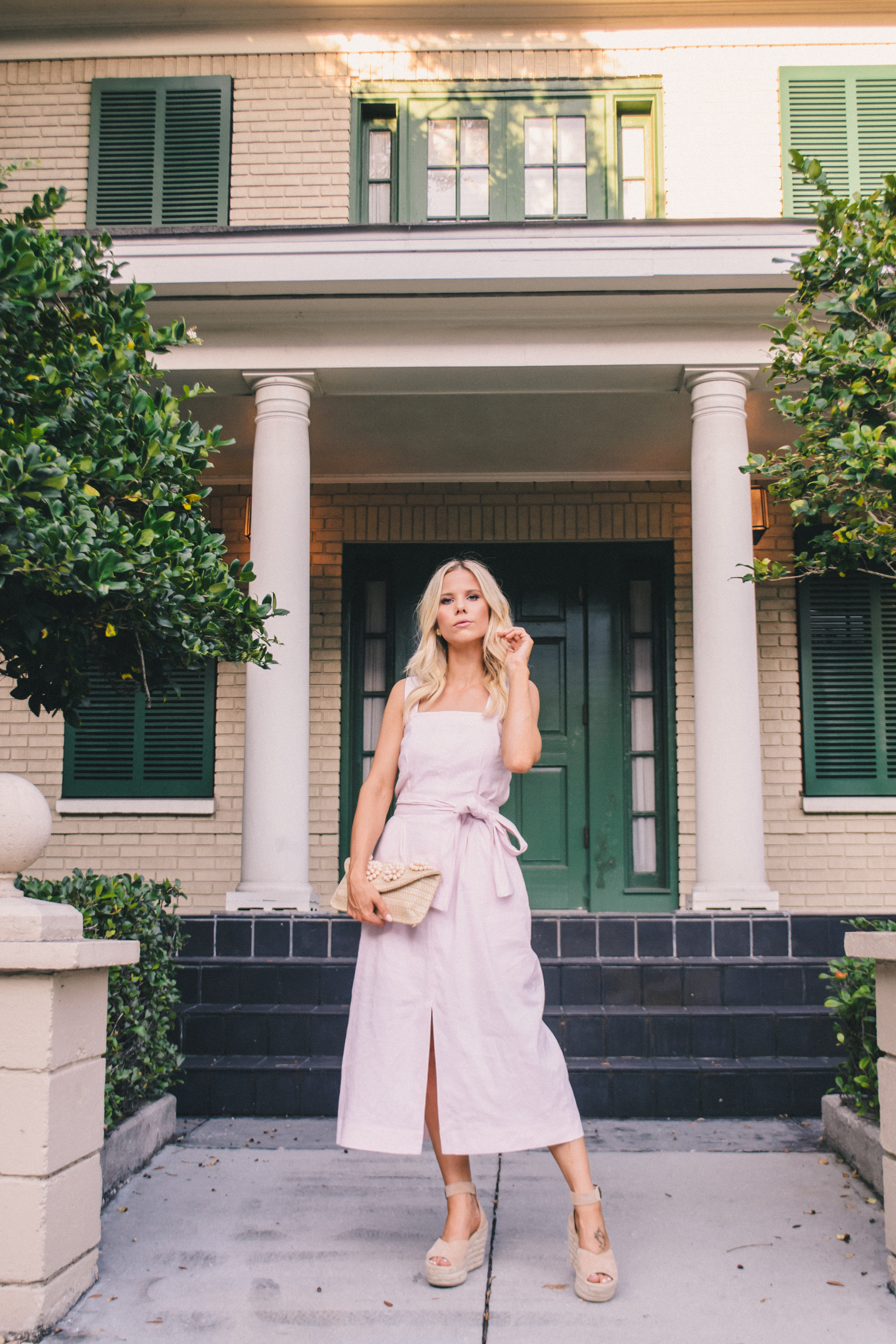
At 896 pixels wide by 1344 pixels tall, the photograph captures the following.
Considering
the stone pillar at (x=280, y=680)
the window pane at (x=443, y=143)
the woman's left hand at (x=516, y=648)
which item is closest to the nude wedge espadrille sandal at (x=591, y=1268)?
the woman's left hand at (x=516, y=648)

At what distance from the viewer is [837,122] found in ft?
22.4

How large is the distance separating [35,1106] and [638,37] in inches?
291

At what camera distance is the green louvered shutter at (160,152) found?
695 cm

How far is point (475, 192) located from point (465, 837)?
5606mm

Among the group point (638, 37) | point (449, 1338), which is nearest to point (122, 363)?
point (449, 1338)

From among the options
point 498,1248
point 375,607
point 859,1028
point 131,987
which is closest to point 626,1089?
point 859,1028

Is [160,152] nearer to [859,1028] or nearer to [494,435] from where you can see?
[494,435]

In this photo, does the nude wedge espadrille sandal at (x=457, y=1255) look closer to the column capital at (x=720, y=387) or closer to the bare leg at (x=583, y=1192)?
the bare leg at (x=583, y=1192)

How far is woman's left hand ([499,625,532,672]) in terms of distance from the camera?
2.81 metres

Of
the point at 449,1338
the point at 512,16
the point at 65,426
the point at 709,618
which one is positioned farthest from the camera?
the point at 512,16

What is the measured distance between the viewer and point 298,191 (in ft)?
22.7

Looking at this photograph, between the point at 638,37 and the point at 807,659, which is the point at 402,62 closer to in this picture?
the point at 638,37

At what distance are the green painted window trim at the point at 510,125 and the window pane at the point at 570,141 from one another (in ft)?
0.14

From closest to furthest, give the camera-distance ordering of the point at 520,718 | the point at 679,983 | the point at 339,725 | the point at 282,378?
the point at 520,718
the point at 679,983
the point at 282,378
the point at 339,725
